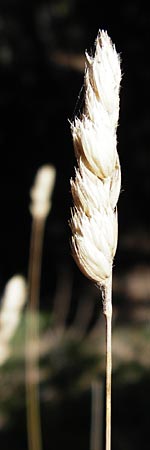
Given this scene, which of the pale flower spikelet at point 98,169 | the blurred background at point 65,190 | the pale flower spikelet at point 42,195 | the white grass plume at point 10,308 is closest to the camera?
the pale flower spikelet at point 98,169

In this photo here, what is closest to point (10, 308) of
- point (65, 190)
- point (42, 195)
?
point (42, 195)

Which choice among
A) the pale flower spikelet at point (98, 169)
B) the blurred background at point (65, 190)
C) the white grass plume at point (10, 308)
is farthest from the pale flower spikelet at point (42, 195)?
the blurred background at point (65, 190)

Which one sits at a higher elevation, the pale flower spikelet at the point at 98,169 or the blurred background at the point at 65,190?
the blurred background at the point at 65,190

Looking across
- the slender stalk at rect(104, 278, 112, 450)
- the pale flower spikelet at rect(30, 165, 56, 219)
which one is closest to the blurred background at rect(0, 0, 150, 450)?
the pale flower spikelet at rect(30, 165, 56, 219)

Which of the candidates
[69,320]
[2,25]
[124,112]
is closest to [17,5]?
[2,25]

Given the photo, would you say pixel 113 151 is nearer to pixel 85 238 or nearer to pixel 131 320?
pixel 85 238

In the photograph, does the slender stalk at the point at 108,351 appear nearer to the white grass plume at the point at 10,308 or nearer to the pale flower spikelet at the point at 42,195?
the white grass plume at the point at 10,308
